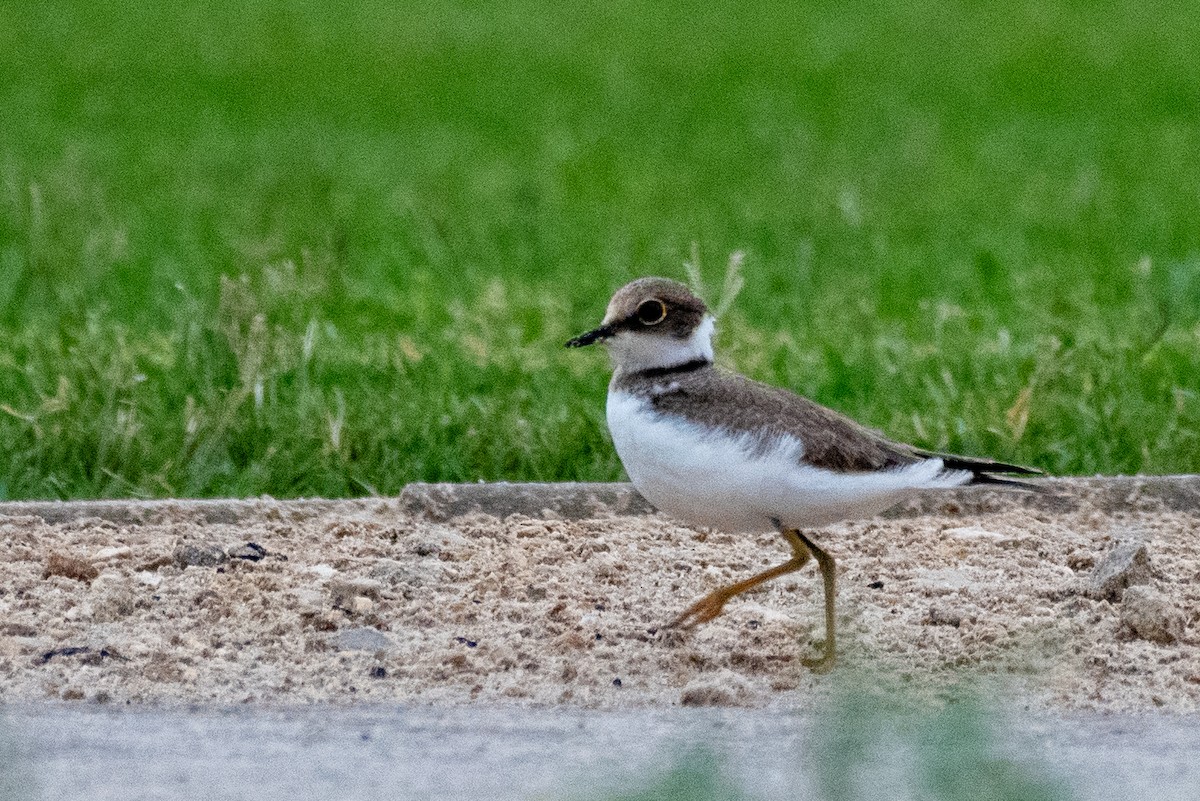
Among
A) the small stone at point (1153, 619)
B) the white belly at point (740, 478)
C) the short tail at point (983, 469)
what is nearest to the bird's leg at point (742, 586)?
the white belly at point (740, 478)

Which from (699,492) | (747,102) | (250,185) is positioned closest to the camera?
(699,492)

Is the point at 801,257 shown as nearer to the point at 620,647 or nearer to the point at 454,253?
the point at 454,253

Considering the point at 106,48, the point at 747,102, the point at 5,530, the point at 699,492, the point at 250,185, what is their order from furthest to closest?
1. the point at 106,48
2. the point at 747,102
3. the point at 250,185
4. the point at 5,530
5. the point at 699,492

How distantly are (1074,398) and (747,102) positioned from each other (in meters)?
8.29

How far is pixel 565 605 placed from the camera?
198 inches

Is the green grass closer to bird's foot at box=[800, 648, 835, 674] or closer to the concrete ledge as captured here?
the concrete ledge

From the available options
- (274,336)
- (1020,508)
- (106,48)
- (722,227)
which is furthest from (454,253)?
(106,48)

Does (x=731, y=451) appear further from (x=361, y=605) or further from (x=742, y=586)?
(x=361, y=605)

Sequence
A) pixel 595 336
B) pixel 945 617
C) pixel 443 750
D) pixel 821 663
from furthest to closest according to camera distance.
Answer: pixel 945 617 < pixel 595 336 < pixel 821 663 < pixel 443 750

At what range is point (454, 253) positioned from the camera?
1023 cm

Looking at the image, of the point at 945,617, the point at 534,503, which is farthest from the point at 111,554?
the point at 945,617

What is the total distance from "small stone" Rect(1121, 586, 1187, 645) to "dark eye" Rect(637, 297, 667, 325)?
1.28m

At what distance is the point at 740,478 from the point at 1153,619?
1.08m

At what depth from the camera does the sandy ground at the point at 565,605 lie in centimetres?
450
